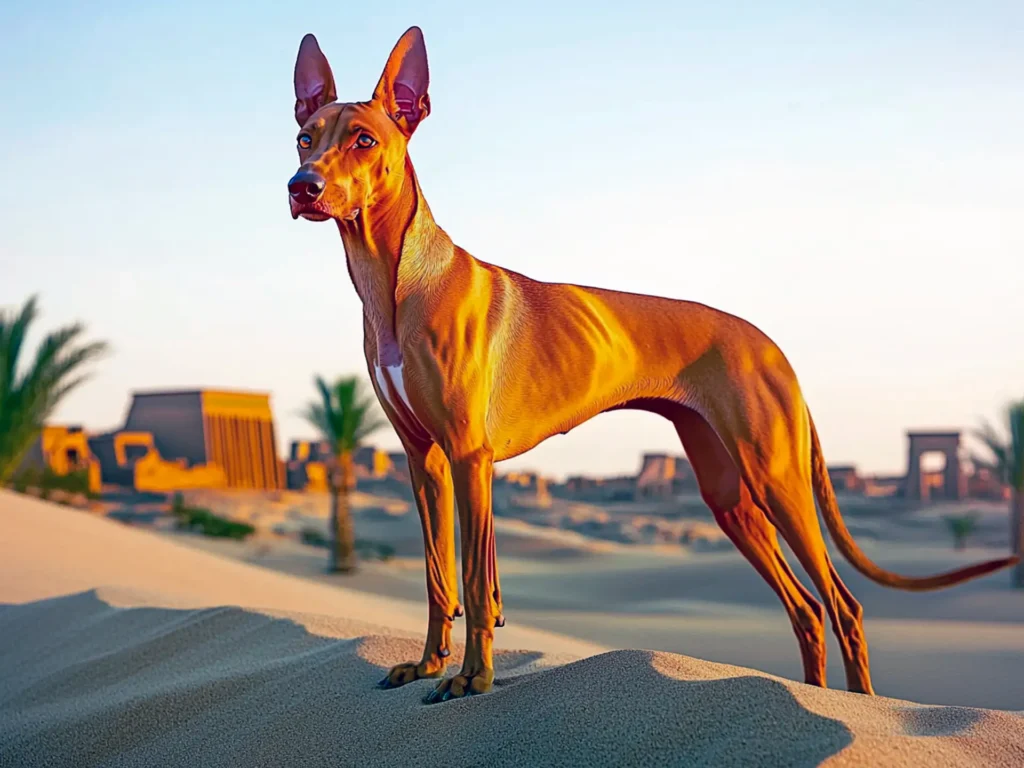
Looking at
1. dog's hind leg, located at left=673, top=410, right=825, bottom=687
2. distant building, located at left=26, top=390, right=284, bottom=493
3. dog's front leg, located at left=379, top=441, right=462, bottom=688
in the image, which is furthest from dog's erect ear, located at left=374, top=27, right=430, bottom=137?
distant building, located at left=26, top=390, right=284, bottom=493

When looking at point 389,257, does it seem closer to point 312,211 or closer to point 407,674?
point 312,211

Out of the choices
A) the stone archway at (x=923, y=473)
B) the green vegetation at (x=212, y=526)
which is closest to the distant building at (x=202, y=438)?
the green vegetation at (x=212, y=526)

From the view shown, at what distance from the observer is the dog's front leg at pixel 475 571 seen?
4320mm

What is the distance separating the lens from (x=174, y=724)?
16.4ft

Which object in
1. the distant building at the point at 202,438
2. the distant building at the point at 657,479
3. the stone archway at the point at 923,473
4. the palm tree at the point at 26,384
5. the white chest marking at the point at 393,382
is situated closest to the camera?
the white chest marking at the point at 393,382

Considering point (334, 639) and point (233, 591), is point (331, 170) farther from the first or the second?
point (233, 591)

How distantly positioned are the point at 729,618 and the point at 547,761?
41.2 feet

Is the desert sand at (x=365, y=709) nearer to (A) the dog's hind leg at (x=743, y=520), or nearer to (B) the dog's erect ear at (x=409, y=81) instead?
(A) the dog's hind leg at (x=743, y=520)

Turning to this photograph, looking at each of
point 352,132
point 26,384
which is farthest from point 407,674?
point 26,384

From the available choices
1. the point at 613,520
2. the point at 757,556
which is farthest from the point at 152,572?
the point at 613,520

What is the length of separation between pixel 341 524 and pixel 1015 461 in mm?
12019

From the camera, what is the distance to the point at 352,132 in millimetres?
4359

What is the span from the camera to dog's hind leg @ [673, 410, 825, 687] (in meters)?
5.00

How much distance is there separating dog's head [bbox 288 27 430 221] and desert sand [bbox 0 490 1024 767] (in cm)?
194
